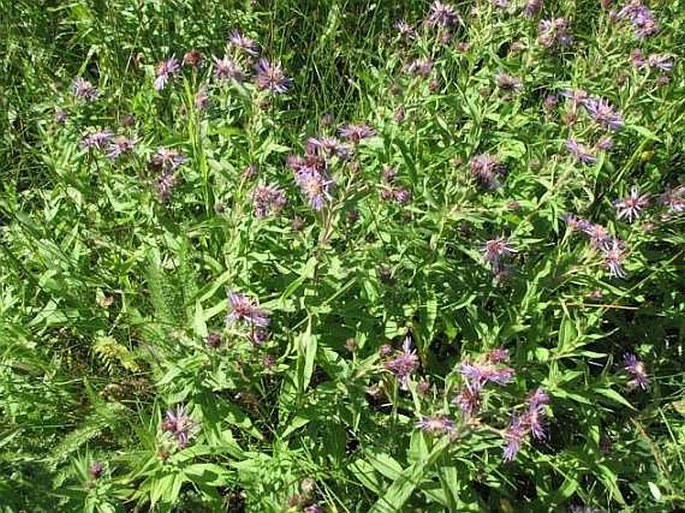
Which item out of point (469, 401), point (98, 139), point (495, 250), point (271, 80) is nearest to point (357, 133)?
point (271, 80)

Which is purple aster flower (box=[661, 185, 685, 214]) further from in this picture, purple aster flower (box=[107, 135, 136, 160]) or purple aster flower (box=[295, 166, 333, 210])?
purple aster flower (box=[107, 135, 136, 160])

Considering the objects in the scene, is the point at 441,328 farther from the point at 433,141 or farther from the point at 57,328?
the point at 57,328

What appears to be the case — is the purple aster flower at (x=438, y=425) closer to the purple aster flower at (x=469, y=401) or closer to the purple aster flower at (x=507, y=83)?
the purple aster flower at (x=469, y=401)

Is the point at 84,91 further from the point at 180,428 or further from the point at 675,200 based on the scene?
the point at 675,200

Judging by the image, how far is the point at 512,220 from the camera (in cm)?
291

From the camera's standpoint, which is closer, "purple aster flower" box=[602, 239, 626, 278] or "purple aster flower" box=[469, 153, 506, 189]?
"purple aster flower" box=[469, 153, 506, 189]

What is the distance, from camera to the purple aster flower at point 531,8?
3254 millimetres

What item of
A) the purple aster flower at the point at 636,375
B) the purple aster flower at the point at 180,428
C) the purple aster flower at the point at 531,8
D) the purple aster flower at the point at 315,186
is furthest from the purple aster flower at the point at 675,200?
the purple aster flower at the point at 180,428

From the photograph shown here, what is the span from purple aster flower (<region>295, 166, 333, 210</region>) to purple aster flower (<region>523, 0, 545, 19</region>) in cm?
138

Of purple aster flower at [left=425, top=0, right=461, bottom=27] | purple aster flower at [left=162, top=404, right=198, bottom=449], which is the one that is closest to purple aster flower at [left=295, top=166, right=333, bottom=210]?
purple aster flower at [left=162, top=404, right=198, bottom=449]

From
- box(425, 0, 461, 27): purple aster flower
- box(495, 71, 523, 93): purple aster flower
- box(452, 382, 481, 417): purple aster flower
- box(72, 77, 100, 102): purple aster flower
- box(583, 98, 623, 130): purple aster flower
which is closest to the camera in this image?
box(452, 382, 481, 417): purple aster flower

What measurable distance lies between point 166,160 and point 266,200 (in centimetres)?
36

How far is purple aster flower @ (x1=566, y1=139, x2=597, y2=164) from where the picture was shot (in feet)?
9.20

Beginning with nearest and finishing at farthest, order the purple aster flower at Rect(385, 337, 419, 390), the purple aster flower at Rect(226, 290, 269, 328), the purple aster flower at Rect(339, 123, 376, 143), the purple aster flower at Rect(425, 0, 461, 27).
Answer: the purple aster flower at Rect(226, 290, 269, 328) < the purple aster flower at Rect(385, 337, 419, 390) < the purple aster flower at Rect(339, 123, 376, 143) < the purple aster flower at Rect(425, 0, 461, 27)
